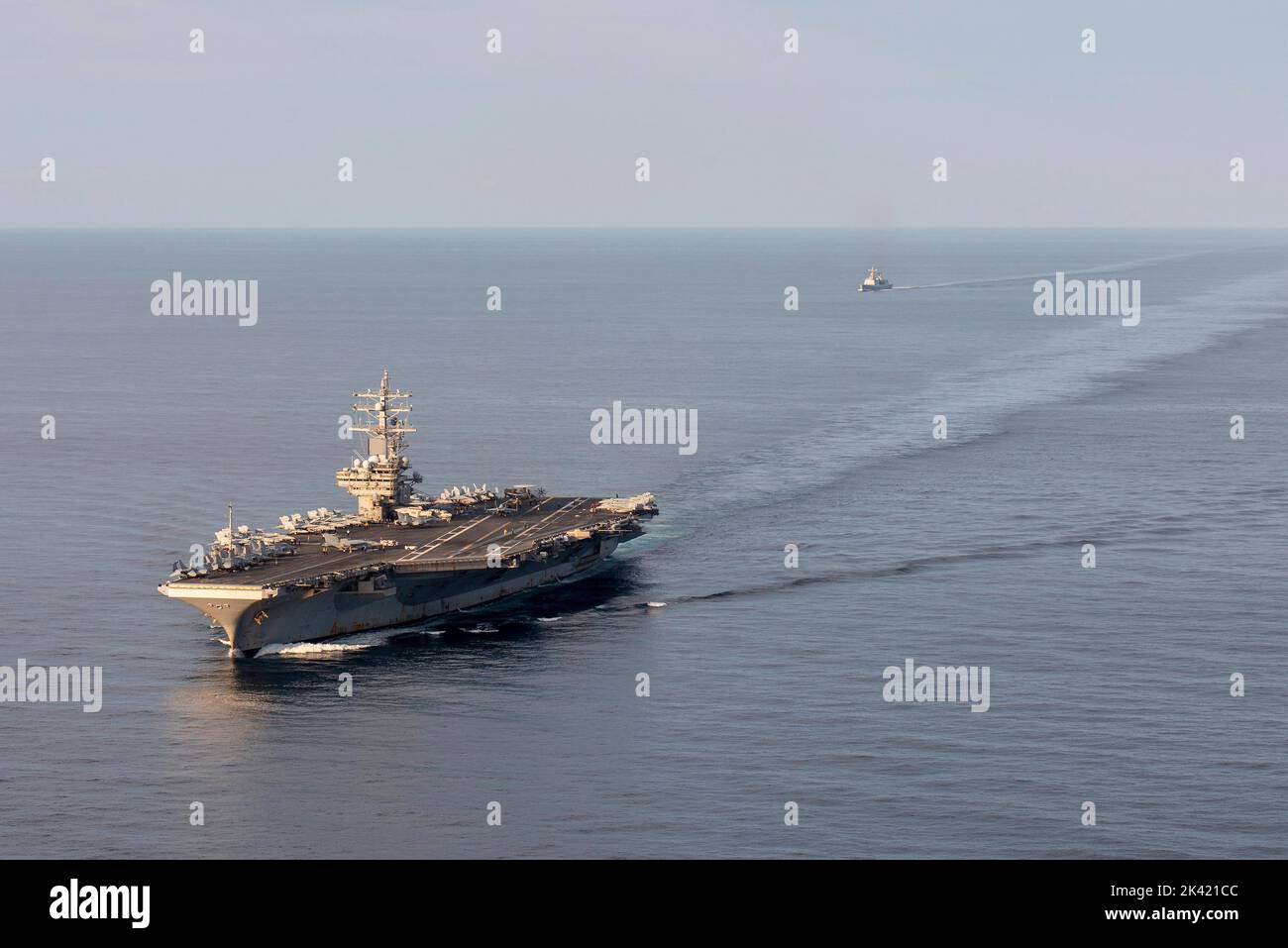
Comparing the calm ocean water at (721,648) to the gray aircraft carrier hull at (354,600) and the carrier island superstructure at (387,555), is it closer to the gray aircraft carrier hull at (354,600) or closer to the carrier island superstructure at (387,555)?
the gray aircraft carrier hull at (354,600)

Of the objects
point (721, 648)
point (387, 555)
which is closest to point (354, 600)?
point (387, 555)

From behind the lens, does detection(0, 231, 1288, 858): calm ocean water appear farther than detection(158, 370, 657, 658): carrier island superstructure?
No

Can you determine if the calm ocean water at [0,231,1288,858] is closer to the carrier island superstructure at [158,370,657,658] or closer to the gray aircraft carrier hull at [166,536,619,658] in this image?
the gray aircraft carrier hull at [166,536,619,658]

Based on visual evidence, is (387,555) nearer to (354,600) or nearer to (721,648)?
(354,600)

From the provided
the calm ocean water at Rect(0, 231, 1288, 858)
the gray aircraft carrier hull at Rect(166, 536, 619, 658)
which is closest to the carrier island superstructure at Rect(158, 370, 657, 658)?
the gray aircraft carrier hull at Rect(166, 536, 619, 658)

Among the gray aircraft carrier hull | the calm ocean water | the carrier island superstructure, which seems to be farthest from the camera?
the carrier island superstructure

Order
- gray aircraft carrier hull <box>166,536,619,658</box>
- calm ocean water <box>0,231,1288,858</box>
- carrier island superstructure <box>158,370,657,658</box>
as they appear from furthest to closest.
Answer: carrier island superstructure <box>158,370,657,658</box> → gray aircraft carrier hull <box>166,536,619,658</box> → calm ocean water <box>0,231,1288,858</box>
